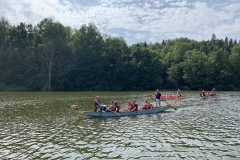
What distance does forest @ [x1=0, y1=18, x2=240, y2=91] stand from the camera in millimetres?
68688

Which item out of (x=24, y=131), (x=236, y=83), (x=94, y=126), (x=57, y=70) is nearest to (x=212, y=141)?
(x=94, y=126)

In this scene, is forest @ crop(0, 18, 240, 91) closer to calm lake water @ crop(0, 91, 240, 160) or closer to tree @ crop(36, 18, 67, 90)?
tree @ crop(36, 18, 67, 90)

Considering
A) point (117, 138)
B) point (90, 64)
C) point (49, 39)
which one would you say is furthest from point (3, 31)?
point (117, 138)

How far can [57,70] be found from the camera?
71.8 m

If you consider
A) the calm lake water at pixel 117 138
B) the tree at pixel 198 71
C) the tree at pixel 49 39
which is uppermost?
the tree at pixel 49 39

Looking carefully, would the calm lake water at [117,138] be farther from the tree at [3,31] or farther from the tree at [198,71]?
the tree at [198,71]

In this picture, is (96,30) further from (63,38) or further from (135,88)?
(135,88)

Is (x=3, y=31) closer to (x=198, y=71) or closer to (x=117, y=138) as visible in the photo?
(x=117, y=138)

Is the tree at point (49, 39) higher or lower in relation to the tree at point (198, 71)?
higher

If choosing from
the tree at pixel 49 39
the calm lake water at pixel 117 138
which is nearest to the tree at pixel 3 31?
the tree at pixel 49 39

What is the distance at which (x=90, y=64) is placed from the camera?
77.9 m

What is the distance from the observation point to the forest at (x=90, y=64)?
225 ft

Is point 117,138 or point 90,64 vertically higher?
point 90,64

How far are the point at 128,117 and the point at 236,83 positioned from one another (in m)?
75.0
